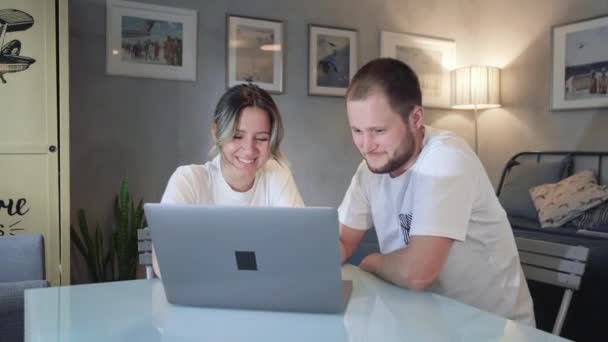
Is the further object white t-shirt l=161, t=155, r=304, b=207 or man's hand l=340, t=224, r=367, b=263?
white t-shirt l=161, t=155, r=304, b=207

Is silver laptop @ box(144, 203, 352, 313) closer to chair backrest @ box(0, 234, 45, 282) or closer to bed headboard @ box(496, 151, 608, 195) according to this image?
chair backrest @ box(0, 234, 45, 282)

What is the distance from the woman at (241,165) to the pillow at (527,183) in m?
2.34

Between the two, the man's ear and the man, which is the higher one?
the man's ear

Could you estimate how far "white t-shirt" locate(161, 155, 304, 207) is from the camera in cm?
171

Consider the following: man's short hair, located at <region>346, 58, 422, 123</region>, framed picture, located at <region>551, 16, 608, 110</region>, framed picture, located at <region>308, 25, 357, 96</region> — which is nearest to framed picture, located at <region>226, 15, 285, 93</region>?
framed picture, located at <region>308, 25, 357, 96</region>

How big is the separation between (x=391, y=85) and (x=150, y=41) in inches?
94.9

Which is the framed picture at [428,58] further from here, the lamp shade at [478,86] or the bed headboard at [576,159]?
the bed headboard at [576,159]

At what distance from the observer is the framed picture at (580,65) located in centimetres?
355

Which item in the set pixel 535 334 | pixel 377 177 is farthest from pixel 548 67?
pixel 535 334

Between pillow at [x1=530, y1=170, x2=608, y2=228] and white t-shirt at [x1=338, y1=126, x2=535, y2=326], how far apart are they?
6.80 feet

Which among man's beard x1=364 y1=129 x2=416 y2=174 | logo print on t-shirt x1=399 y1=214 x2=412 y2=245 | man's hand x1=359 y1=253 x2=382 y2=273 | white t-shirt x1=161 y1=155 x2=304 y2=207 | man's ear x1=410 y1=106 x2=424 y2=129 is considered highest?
man's ear x1=410 y1=106 x2=424 y2=129

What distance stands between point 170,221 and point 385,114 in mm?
622

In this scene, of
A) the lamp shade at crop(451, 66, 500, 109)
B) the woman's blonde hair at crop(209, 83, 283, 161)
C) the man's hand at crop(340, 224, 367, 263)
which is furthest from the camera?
the lamp shade at crop(451, 66, 500, 109)

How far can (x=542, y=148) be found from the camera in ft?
13.1
